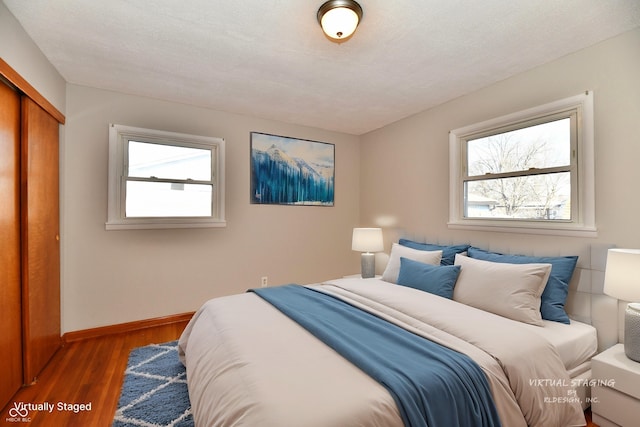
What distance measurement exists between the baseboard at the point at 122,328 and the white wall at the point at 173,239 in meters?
0.05

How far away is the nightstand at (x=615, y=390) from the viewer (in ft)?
5.22

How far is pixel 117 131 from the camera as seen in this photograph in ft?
10.0

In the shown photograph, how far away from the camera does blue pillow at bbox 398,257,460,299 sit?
92.9 inches

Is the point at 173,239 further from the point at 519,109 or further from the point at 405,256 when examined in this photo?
the point at 519,109

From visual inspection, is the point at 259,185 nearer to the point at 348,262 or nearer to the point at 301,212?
the point at 301,212

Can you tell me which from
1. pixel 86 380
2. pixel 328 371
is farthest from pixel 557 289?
pixel 86 380

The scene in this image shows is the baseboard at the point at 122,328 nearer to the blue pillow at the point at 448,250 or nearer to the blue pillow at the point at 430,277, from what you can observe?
the blue pillow at the point at 430,277

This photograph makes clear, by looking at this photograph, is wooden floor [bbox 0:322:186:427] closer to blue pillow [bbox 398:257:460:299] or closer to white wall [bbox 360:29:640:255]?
blue pillow [bbox 398:257:460:299]

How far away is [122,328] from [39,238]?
1.24m

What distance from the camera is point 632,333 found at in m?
1.69

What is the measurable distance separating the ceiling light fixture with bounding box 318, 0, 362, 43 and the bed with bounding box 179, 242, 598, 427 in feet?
5.69

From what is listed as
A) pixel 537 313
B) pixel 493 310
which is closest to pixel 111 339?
pixel 493 310

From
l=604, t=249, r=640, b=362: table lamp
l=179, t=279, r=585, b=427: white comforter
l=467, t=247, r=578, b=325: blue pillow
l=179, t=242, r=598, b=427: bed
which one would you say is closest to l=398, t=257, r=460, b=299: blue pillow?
l=179, t=242, r=598, b=427: bed

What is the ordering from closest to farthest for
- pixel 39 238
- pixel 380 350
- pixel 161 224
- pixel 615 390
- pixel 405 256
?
pixel 380 350, pixel 615 390, pixel 39 238, pixel 405 256, pixel 161 224
